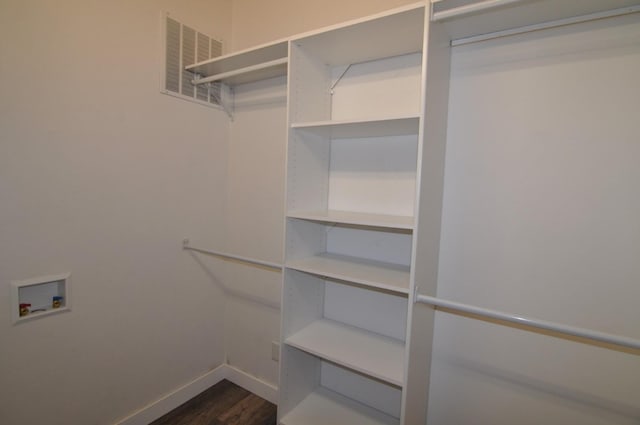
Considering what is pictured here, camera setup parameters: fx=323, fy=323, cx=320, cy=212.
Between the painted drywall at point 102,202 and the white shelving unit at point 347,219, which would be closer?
the painted drywall at point 102,202

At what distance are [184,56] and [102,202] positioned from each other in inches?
40.0

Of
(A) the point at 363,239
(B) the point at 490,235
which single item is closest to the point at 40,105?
(A) the point at 363,239

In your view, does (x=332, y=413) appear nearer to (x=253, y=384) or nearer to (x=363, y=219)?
(x=253, y=384)

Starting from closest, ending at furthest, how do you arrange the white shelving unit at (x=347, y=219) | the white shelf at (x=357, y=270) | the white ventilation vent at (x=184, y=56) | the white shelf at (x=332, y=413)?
the white shelf at (x=357, y=270) → the white shelving unit at (x=347, y=219) → the white shelf at (x=332, y=413) → the white ventilation vent at (x=184, y=56)

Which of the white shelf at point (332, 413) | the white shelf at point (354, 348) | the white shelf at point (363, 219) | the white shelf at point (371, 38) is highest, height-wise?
the white shelf at point (371, 38)

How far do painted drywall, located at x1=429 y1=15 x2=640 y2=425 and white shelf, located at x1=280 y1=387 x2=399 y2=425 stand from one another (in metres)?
0.33

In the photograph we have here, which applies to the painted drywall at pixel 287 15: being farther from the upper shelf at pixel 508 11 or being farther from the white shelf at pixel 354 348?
the white shelf at pixel 354 348

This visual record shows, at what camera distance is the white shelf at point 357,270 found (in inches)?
55.0

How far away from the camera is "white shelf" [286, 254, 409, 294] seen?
1.40 meters

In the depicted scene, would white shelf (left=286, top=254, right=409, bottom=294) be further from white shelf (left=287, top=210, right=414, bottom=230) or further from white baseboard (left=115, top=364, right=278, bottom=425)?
white baseboard (left=115, top=364, right=278, bottom=425)

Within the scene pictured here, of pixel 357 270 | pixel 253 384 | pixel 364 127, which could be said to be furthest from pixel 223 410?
pixel 364 127

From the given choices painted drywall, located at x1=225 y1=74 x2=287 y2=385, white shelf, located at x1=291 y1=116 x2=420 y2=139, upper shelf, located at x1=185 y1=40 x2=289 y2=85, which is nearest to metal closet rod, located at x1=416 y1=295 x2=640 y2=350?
white shelf, located at x1=291 y1=116 x2=420 y2=139

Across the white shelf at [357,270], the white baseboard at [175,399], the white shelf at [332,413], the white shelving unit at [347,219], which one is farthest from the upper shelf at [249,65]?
the white baseboard at [175,399]

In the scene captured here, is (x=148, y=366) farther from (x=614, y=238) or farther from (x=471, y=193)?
(x=614, y=238)
